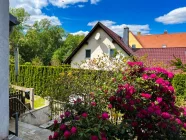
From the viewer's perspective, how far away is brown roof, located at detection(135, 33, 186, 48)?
36.5 meters

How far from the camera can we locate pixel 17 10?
35406 millimetres

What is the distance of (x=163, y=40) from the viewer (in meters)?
38.2

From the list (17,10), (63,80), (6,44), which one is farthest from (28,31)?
(6,44)

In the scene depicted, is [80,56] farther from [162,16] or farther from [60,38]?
[60,38]

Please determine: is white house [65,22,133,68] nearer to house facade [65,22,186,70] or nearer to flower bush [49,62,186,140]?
house facade [65,22,186,70]

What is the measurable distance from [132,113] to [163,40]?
125 feet

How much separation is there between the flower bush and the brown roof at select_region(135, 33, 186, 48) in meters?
34.5

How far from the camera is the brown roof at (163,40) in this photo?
1437 inches

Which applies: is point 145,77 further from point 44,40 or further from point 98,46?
point 44,40

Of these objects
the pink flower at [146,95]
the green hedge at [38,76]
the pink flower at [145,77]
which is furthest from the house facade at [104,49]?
the pink flower at [146,95]

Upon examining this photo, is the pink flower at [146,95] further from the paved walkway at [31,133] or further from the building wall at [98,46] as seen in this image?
the building wall at [98,46]

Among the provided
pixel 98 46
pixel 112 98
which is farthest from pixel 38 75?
pixel 112 98

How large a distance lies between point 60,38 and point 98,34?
3308 cm

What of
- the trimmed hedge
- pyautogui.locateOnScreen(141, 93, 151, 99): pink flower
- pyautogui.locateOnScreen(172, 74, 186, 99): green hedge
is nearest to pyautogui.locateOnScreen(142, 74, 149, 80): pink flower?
pyautogui.locateOnScreen(141, 93, 151, 99): pink flower
